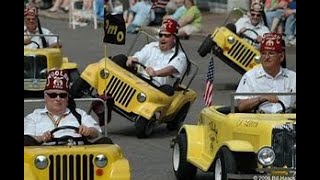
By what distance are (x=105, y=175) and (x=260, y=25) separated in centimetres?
1024

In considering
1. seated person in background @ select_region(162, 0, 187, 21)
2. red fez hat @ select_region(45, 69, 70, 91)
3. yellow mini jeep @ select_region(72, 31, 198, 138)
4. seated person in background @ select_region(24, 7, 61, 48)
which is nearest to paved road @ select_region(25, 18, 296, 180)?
yellow mini jeep @ select_region(72, 31, 198, 138)

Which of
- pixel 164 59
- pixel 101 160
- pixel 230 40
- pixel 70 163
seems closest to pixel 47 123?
pixel 70 163

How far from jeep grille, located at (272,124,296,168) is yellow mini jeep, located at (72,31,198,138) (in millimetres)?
4428

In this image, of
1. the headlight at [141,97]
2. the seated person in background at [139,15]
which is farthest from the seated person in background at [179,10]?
the headlight at [141,97]

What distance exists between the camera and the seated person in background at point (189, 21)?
91.1 feet

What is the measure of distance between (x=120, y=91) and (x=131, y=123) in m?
1.38

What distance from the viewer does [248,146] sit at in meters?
9.88

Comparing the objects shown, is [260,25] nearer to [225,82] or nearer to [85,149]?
[225,82]

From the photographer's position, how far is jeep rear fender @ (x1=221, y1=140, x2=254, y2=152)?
984 cm

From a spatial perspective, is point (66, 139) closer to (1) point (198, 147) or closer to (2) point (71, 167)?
(2) point (71, 167)

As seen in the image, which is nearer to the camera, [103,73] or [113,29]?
[113,29]

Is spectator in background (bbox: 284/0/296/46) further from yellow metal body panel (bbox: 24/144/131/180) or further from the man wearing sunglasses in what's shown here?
yellow metal body panel (bbox: 24/144/131/180)
